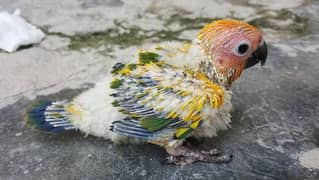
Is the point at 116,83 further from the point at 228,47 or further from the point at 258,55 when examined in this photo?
the point at 258,55

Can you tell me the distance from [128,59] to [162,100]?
35cm

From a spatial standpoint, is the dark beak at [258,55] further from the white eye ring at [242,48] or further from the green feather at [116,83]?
the green feather at [116,83]

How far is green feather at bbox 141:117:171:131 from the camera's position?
5.90 ft

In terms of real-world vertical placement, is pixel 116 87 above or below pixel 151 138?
above

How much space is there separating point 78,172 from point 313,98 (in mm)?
1069

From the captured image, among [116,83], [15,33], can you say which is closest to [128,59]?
[116,83]

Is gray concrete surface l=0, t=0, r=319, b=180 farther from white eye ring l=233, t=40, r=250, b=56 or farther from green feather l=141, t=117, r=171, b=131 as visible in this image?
white eye ring l=233, t=40, r=250, b=56

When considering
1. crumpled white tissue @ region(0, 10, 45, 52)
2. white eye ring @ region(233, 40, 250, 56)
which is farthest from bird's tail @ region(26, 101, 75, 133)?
crumpled white tissue @ region(0, 10, 45, 52)

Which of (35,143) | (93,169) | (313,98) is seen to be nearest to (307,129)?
(313,98)

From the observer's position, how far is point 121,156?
6.35 feet

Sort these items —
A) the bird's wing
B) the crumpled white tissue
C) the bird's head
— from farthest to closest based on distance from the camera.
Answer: the crumpled white tissue, the bird's head, the bird's wing

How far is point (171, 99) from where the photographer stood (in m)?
1.80

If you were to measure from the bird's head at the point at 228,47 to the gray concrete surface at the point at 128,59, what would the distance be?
26 centimetres

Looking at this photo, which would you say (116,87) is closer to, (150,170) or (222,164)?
(150,170)
